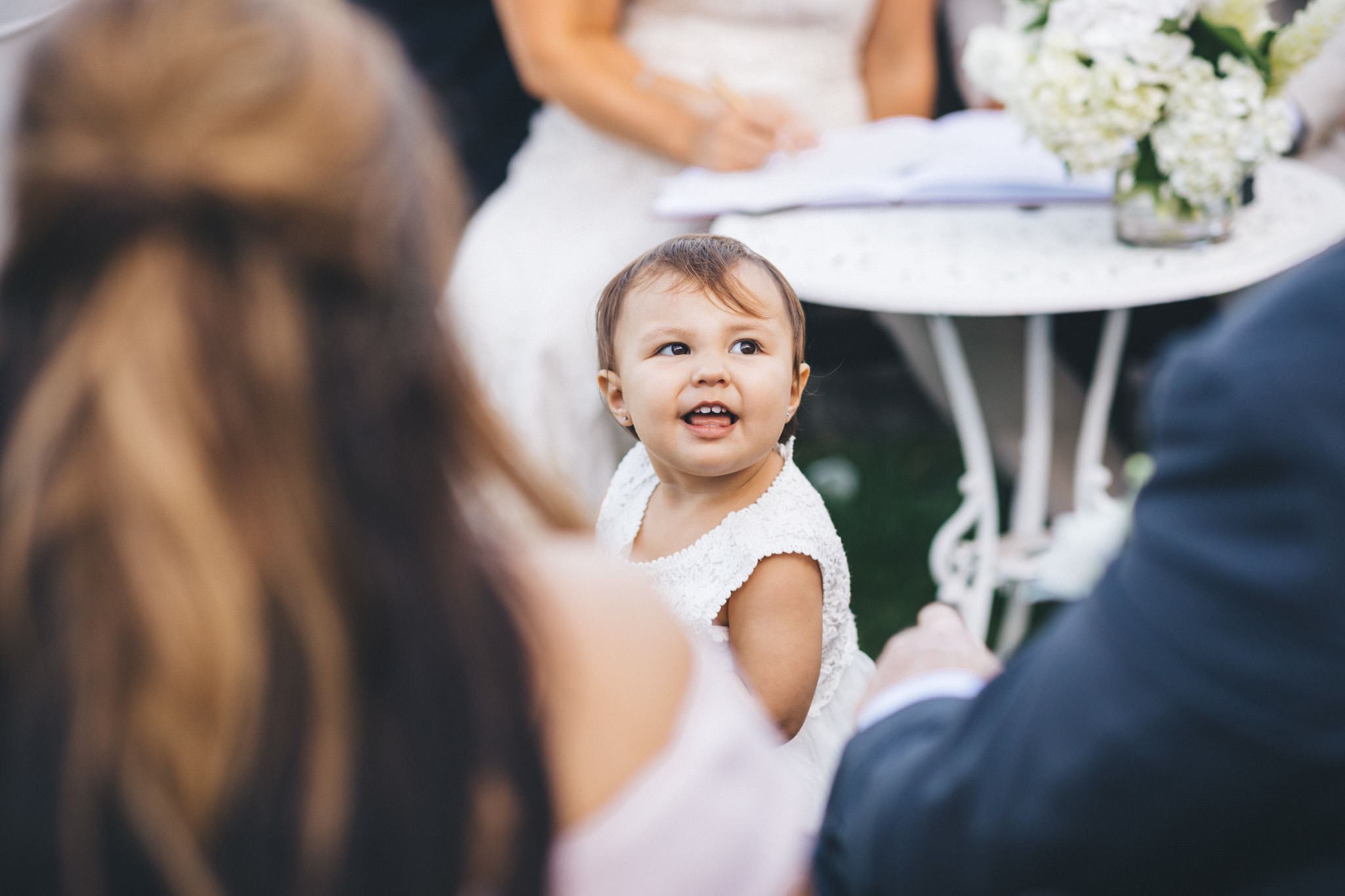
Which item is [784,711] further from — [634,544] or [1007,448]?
[1007,448]

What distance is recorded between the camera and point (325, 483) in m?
0.48

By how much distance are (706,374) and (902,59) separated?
1.66 metres

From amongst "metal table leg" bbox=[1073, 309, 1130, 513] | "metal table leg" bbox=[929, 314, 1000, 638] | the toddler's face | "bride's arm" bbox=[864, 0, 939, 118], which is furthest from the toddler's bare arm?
"bride's arm" bbox=[864, 0, 939, 118]

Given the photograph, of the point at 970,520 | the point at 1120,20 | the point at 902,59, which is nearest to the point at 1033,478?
the point at 970,520

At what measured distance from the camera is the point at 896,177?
1861 mm

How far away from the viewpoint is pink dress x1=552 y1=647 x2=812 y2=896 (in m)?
0.56

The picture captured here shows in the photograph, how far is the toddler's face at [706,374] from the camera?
1070 millimetres

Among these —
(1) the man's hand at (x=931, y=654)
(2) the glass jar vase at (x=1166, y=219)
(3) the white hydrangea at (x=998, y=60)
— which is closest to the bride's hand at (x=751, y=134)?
(3) the white hydrangea at (x=998, y=60)

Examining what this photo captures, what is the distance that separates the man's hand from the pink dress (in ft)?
0.88

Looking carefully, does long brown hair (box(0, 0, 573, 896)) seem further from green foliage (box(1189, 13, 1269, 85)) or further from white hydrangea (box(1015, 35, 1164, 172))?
green foliage (box(1189, 13, 1269, 85))

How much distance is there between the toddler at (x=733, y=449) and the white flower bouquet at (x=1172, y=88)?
63 cm

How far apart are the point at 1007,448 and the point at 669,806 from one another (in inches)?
77.6

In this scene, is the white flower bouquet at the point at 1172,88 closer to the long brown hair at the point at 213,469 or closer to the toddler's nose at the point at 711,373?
the toddler's nose at the point at 711,373

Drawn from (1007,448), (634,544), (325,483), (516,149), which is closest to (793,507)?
(634,544)
